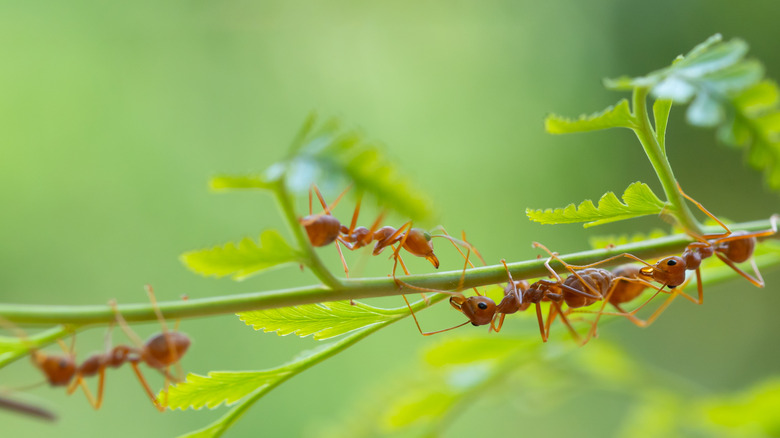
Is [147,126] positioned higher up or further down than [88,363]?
higher up

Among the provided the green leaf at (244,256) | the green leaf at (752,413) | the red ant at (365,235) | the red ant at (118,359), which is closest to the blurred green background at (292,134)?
the green leaf at (752,413)

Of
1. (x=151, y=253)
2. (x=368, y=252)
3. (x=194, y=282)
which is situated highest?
(x=151, y=253)

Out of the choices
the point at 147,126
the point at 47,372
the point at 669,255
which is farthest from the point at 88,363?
the point at 147,126

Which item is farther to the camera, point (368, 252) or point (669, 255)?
point (368, 252)

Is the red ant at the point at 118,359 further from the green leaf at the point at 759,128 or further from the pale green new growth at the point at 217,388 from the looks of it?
the green leaf at the point at 759,128

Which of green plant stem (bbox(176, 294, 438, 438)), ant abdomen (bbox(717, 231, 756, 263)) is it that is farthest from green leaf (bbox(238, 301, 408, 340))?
ant abdomen (bbox(717, 231, 756, 263))

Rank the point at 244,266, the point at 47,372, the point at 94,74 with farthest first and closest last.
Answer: the point at 94,74
the point at 47,372
the point at 244,266

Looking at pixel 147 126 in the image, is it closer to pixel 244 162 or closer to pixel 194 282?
pixel 244 162
